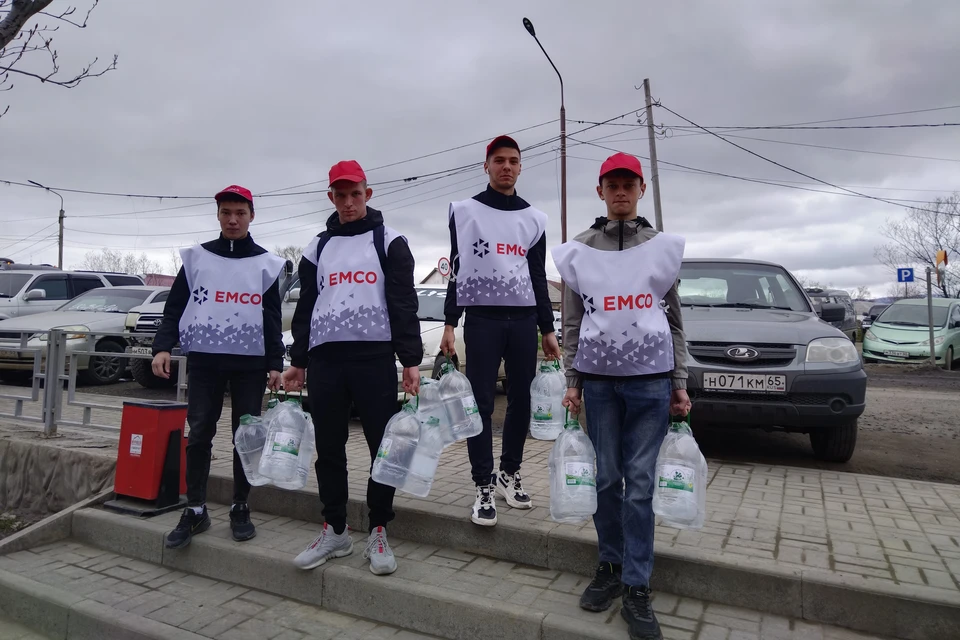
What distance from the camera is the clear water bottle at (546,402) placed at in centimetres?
354

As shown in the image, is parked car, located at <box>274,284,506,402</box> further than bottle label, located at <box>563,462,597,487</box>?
Yes

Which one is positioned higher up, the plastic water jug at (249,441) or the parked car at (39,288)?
the parked car at (39,288)

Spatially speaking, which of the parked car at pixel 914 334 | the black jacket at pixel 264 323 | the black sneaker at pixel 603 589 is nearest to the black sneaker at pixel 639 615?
the black sneaker at pixel 603 589

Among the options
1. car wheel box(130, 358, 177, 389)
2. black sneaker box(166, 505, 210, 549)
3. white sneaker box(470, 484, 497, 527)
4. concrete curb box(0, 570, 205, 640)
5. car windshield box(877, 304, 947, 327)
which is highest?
car windshield box(877, 304, 947, 327)

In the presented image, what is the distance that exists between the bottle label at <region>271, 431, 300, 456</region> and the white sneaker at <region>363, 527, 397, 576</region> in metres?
0.62

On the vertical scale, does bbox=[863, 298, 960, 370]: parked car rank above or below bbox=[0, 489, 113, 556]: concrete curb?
above

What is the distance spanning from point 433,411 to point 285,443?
812 millimetres

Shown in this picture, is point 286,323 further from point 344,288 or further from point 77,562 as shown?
point 344,288

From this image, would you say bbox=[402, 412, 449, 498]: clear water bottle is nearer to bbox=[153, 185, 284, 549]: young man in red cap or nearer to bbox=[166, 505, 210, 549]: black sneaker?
bbox=[153, 185, 284, 549]: young man in red cap

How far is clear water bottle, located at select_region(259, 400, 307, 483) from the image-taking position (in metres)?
3.46

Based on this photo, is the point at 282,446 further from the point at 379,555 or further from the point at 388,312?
the point at 388,312

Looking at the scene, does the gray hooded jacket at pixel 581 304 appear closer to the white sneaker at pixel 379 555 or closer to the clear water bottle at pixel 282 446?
the white sneaker at pixel 379 555

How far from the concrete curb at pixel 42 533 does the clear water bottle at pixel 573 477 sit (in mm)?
3406

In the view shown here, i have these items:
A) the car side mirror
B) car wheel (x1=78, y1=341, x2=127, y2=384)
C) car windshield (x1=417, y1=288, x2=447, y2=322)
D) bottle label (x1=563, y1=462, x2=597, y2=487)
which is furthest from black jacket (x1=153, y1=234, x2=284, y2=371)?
car wheel (x1=78, y1=341, x2=127, y2=384)
